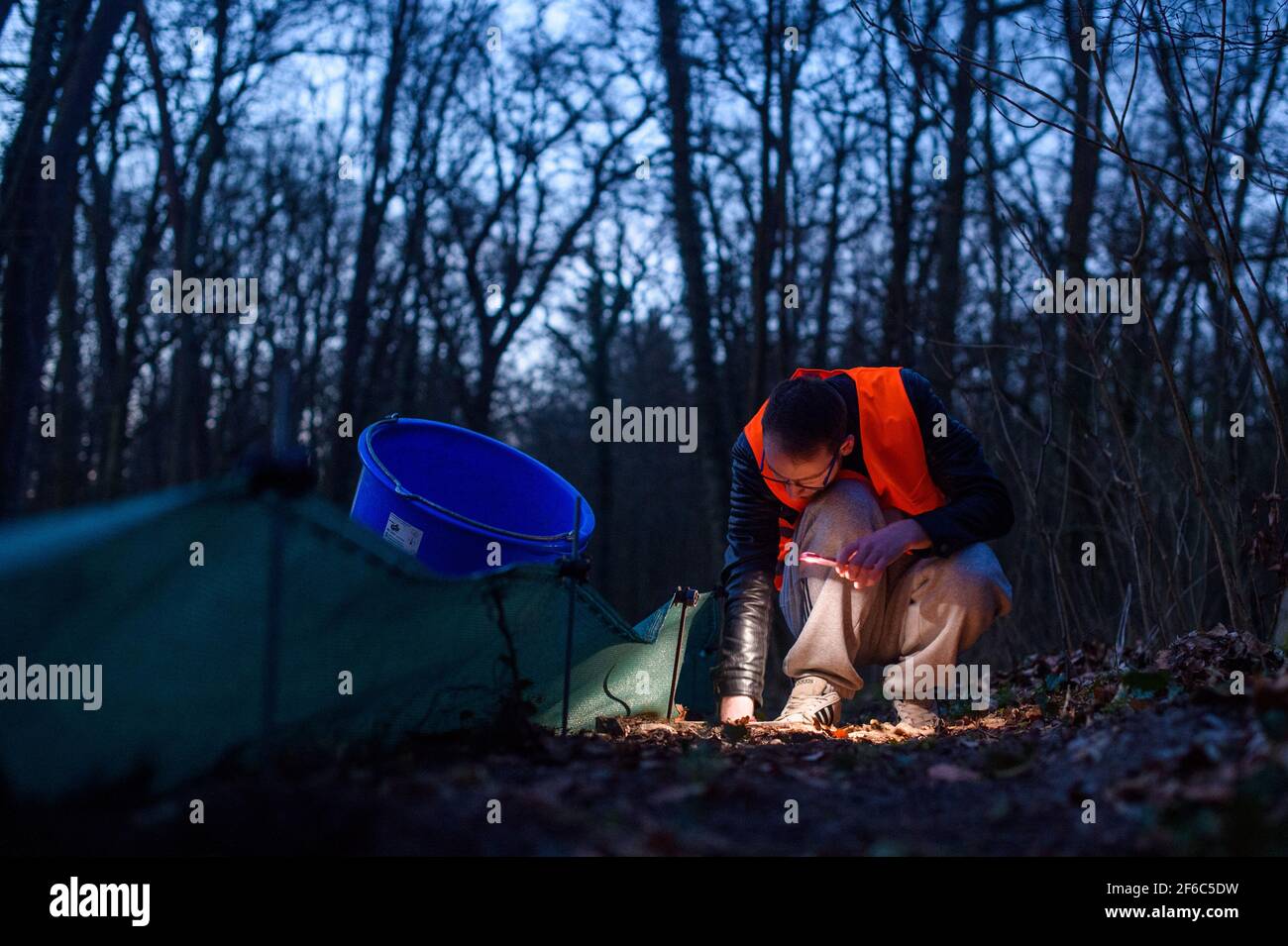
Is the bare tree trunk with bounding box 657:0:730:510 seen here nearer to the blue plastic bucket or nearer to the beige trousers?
the blue plastic bucket

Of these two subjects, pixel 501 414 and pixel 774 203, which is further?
pixel 501 414

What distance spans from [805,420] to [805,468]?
16 centimetres

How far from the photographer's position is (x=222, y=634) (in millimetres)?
2061

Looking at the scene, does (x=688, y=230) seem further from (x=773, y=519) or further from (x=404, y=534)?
(x=404, y=534)

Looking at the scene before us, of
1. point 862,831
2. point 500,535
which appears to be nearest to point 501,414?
point 500,535

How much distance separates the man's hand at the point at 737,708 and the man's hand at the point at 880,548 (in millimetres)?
577

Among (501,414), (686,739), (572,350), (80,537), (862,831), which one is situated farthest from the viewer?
(501,414)

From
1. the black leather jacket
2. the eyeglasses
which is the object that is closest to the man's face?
the eyeglasses

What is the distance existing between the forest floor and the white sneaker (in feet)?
1.88

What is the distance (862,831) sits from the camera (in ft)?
6.63

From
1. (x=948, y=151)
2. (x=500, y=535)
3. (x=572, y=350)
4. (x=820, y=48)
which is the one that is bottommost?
(x=500, y=535)

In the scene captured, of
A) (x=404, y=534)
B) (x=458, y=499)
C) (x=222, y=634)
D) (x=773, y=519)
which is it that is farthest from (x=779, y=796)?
(x=458, y=499)
